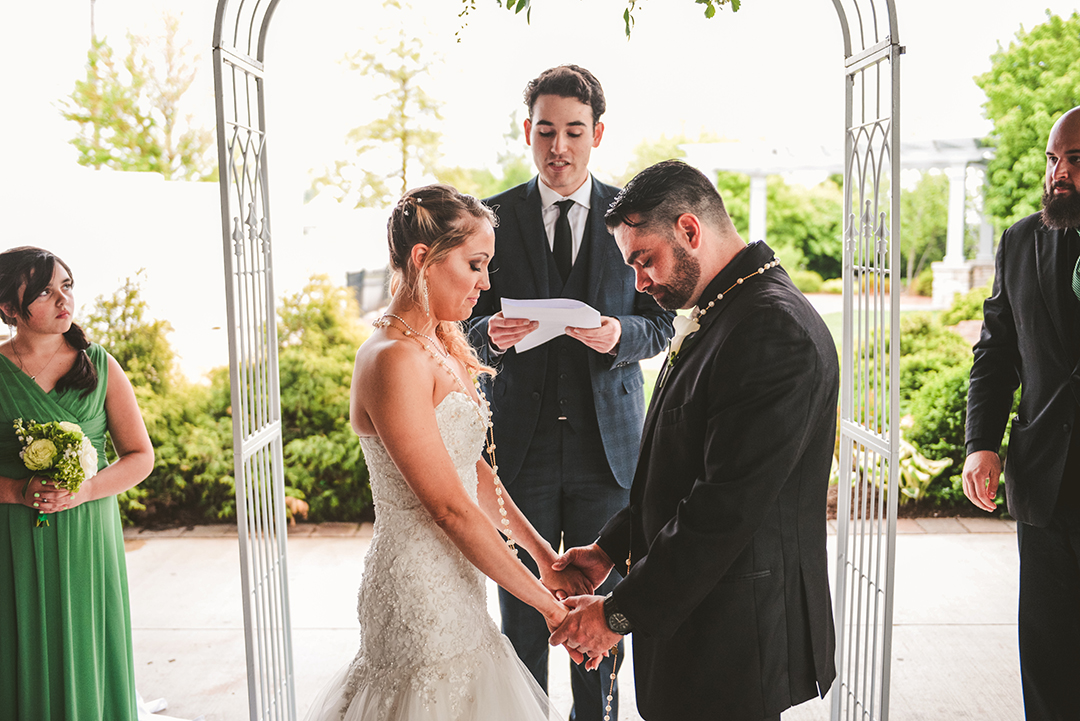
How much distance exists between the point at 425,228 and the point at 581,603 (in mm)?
1066

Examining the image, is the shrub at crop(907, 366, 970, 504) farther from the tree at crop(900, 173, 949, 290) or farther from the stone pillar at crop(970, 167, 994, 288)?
the tree at crop(900, 173, 949, 290)

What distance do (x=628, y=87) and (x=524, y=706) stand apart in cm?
864

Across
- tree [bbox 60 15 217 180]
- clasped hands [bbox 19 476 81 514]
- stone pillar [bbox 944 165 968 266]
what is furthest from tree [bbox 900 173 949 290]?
clasped hands [bbox 19 476 81 514]

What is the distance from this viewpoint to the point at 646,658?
2.10 meters

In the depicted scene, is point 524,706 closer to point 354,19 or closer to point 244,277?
point 244,277

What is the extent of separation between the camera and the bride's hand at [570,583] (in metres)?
2.50

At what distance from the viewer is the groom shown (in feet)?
Answer: 6.04

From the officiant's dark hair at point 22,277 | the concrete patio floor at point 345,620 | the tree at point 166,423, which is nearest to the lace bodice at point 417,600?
the officiant's dark hair at point 22,277

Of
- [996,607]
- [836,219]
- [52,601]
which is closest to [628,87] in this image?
[836,219]

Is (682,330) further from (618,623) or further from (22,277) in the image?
(22,277)

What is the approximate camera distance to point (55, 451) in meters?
2.71

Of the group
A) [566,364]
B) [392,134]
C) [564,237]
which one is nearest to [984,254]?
[392,134]

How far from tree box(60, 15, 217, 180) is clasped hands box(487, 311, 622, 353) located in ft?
20.0

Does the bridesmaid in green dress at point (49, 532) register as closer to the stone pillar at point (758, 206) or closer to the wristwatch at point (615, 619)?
the wristwatch at point (615, 619)
